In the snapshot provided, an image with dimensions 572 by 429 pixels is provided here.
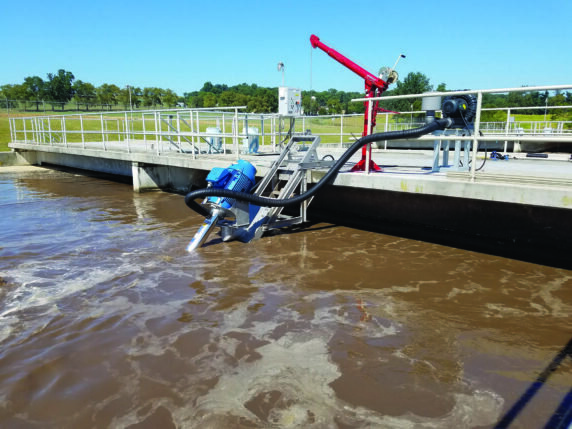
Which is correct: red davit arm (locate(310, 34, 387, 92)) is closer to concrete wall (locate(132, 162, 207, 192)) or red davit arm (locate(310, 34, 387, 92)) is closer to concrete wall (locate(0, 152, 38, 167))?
concrete wall (locate(132, 162, 207, 192))

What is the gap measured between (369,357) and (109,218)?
276 inches

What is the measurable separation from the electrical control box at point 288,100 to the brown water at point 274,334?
3.83m

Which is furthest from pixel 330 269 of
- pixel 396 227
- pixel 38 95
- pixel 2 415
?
pixel 38 95

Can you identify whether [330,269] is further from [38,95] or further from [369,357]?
[38,95]

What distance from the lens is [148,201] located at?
432 inches

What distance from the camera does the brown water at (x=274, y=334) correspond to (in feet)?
9.99

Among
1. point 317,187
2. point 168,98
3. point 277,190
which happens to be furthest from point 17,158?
point 168,98

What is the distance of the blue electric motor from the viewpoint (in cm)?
675

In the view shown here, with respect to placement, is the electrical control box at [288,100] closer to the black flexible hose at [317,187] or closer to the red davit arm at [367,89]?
the red davit arm at [367,89]

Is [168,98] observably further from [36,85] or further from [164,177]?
[164,177]

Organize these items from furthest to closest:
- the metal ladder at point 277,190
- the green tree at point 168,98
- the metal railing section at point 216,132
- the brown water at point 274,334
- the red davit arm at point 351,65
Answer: the green tree at point 168,98 < the metal railing section at point 216,132 < the red davit arm at point 351,65 < the metal ladder at point 277,190 < the brown water at point 274,334

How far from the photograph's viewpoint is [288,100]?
31.9ft

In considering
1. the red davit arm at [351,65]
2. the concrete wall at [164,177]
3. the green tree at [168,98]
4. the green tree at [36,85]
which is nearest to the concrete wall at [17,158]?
the concrete wall at [164,177]

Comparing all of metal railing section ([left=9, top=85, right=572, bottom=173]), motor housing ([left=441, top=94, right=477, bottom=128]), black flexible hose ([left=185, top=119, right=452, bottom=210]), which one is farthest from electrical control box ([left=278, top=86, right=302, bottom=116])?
motor housing ([left=441, top=94, right=477, bottom=128])
